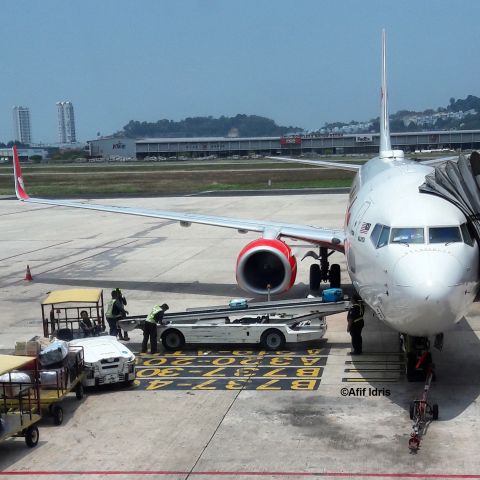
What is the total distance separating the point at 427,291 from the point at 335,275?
12.6 m

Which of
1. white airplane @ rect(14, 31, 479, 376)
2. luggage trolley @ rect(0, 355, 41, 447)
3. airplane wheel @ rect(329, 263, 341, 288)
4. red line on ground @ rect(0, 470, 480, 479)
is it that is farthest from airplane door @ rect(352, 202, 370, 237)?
airplane wheel @ rect(329, 263, 341, 288)

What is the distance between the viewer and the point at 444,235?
1372 centimetres

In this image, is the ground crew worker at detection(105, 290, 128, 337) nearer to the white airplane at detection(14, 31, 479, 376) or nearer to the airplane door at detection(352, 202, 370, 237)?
the white airplane at detection(14, 31, 479, 376)

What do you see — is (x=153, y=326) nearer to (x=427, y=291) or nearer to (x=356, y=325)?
(x=356, y=325)

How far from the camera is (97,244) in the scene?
3938cm

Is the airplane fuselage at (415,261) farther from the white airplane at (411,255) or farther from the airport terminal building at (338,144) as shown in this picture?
the airport terminal building at (338,144)

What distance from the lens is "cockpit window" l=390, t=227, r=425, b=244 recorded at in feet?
44.9

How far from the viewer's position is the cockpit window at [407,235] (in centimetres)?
1369

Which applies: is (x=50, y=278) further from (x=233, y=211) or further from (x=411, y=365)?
(x=233, y=211)

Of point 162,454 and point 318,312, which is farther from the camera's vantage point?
point 318,312

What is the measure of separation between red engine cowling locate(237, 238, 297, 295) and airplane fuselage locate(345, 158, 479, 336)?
19.3 ft

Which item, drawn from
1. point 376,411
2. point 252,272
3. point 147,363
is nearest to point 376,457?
point 376,411

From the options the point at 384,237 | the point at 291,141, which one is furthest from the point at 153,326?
the point at 291,141

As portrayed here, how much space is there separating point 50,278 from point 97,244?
1020 cm
